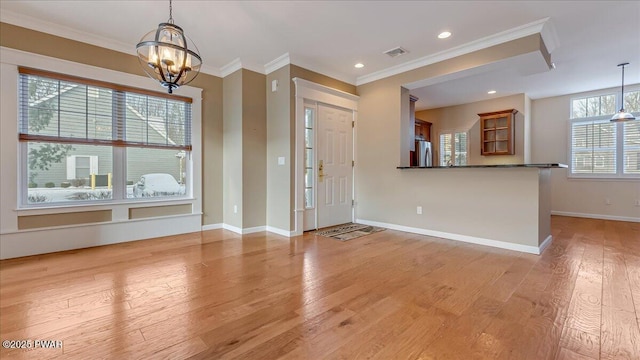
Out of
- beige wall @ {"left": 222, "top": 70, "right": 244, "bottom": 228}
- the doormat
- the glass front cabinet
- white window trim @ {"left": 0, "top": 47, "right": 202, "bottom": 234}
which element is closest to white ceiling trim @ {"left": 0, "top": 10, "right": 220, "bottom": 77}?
white window trim @ {"left": 0, "top": 47, "right": 202, "bottom": 234}

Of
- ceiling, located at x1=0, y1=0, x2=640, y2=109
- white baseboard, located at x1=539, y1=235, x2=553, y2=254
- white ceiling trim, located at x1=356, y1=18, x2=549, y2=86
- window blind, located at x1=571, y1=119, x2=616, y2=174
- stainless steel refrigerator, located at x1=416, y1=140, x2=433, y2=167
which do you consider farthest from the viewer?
stainless steel refrigerator, located at x1=416, y1=140, x2=433, y2=167

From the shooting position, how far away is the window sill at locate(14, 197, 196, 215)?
133 inches

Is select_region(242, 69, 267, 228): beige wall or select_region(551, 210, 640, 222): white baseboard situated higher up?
select_region(242, 69, 267, 228): beige wall

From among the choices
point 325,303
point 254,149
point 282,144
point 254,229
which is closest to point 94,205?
point 254,229

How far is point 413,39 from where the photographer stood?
147 inches

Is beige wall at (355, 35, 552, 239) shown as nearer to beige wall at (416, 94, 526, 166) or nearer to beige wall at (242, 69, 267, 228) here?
beige wall at (242, 69, 267, 228)

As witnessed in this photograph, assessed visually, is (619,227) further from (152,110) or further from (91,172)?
(91,172)

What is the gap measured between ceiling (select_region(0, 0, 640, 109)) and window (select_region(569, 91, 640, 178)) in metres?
1.40

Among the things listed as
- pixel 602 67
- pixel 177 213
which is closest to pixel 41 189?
pixel 177 213

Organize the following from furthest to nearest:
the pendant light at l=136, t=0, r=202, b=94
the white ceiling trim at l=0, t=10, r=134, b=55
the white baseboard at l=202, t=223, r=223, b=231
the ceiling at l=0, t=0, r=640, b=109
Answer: the white baseboard at l=202, t=223, r=223, b=231 → the white ceiling trim at l=0, t=10, r=134, b=55 → the ceiling at l=0, t=0, r=640, b=109 → the pendant light at l=136, t=0, r=202, b=94

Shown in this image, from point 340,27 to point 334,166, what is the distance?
228 cm

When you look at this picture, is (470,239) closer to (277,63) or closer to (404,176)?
(404,176)

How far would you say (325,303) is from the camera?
7.13ft

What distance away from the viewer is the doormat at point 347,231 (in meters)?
4.33
